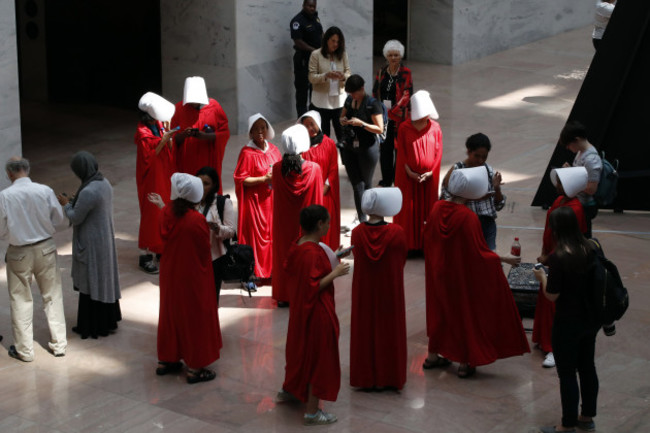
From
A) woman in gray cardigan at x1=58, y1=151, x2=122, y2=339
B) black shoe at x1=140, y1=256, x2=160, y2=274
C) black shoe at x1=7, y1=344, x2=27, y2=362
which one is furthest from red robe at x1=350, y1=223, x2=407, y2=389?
black shoe at x1=140, y1=256, x2=160, y2=274

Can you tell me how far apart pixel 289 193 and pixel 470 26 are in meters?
11.7

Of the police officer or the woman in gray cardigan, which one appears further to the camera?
the police officer

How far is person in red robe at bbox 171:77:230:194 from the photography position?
10.4m

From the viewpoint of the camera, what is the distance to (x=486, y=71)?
19141 millimetres

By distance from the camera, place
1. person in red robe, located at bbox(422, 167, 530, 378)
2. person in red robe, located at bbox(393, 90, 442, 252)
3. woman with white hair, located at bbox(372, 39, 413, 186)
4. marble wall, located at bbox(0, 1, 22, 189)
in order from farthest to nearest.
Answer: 1. woman with white hair, located at bbox(372, 39, 413, 186)
2. marble wall, located at bbox(0, 1, 22, 189)
3. person in red robe, located at bbox(393, 90, 442, 252)
4. person in red robe, located at bbox(422, 167, 530, 378)

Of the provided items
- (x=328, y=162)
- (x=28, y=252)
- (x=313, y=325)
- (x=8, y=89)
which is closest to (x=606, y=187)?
(x=328, y=162)

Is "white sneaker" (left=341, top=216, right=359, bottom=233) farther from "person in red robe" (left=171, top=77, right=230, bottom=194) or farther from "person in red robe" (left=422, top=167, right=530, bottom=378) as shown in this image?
"person in red robe" (left=422, top=167, right=530, bottom=378)

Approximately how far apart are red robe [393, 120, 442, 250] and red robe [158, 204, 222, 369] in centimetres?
306

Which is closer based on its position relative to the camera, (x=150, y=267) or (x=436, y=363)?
(x=436, y=363)

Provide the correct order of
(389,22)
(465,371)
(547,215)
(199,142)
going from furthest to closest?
(389,22) < (199,142) < (465,371) < (547,215)

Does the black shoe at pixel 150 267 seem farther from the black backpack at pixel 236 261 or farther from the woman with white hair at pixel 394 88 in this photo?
the woman with white hair at pixel 394 88

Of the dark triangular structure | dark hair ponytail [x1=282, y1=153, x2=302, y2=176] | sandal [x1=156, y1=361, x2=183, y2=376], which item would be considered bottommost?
sandal [x1=156, y1=361, x2=183, y2=376]

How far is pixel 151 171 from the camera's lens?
10.3 meters

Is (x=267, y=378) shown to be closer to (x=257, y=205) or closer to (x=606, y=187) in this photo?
(x=257, y=205)
